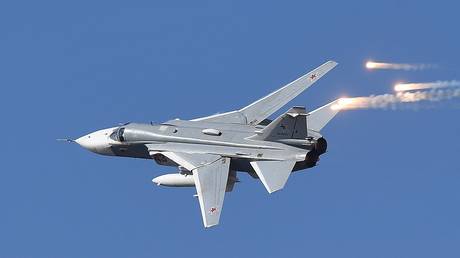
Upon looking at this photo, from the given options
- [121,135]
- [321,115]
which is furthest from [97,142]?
[321,115]

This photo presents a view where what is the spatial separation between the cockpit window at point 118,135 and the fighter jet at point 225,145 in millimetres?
64

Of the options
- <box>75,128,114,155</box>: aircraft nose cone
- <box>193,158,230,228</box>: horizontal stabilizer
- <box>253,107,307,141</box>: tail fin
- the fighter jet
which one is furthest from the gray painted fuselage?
<box>193,158,230,228</box>: horizontal stabilizer

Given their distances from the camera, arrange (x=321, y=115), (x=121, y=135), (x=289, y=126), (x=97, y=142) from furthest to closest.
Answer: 1. (x=97, y=142)
2. (x=121, y=135)
3. (x=321, y=115)
4. (x=289, y=126)

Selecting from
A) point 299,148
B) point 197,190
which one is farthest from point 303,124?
point 197,190

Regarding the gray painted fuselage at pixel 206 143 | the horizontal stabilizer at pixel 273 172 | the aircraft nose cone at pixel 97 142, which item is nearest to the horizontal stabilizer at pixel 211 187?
the gray painted fuselage at pixel 206 143

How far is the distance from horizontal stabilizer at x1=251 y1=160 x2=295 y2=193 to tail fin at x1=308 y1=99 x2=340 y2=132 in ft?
17.4

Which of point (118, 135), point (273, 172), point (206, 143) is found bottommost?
point (273, 172)

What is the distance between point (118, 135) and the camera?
86250 mm

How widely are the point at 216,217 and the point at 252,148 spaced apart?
6778mm

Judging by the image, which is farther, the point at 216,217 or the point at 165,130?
the point at 165,130

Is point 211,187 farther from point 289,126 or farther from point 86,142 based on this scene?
point 86,142

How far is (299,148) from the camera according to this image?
264 ft

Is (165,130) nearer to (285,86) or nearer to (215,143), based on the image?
(215,143)

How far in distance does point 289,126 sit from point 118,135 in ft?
40.5
